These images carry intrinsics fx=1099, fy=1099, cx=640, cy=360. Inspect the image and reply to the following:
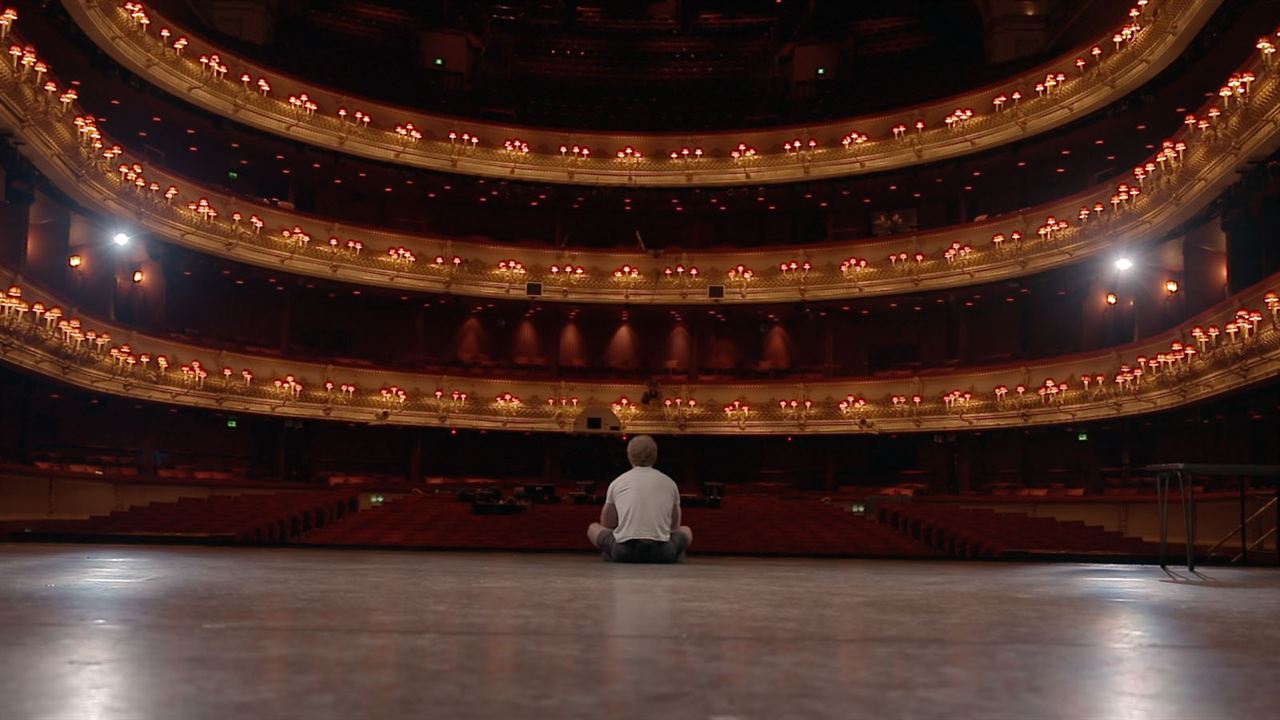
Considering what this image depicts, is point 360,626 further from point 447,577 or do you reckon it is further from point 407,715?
point 447,577

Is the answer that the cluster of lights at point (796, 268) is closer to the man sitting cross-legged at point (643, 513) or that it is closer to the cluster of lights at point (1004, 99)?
the cluster of lights at point (1004, 99)

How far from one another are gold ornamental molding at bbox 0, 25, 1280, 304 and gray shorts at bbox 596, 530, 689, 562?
17.6 meters

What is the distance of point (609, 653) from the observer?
430cm

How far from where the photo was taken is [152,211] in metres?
33.2

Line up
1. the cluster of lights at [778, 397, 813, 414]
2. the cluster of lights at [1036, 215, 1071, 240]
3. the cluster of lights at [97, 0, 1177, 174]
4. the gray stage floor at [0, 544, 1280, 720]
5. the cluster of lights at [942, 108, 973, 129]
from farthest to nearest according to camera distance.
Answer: the cluster of lights at [778, 397, 813, 414] → the cluster of lights at [942, 108, 973, 129] → the cluster of lights at [1036, 215, 1071, 240] → the cluster of lights at [97, 0, 1177, 174] → the gray stage floor at [0, 544, 1280, 720]

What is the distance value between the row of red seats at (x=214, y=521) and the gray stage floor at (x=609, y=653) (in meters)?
14.7

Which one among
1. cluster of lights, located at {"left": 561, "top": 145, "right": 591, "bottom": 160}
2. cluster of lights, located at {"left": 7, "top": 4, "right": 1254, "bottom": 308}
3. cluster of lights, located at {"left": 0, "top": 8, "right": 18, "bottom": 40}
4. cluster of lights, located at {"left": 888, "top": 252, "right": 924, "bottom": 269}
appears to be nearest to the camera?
Result: cluster of lights, located at {"left": 0, "top": 8, "right": 18, "bottom": 40}

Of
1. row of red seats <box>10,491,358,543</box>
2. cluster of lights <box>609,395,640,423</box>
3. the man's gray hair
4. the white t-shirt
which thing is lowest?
row of red seats <box>10,491,358,543</box>

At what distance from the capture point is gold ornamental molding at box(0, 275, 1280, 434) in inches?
977

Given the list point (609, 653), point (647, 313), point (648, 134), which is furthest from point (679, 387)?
point (609, 653)

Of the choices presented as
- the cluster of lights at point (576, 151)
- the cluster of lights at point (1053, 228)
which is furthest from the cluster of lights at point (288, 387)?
the cluster of lights at point (1053, 228)

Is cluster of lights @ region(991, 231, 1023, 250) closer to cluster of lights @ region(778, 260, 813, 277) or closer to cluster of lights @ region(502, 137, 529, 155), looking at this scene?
cluster of lights @ region(778, 260, 813, 277)

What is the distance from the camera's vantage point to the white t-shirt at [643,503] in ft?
36.6

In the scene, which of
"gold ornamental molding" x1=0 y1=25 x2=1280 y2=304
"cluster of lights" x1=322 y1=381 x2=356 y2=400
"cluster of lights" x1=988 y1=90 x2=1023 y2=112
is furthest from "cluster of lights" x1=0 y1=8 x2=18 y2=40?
"cluster of lights" x1=988 y1=90 x2=1023 y2=112
